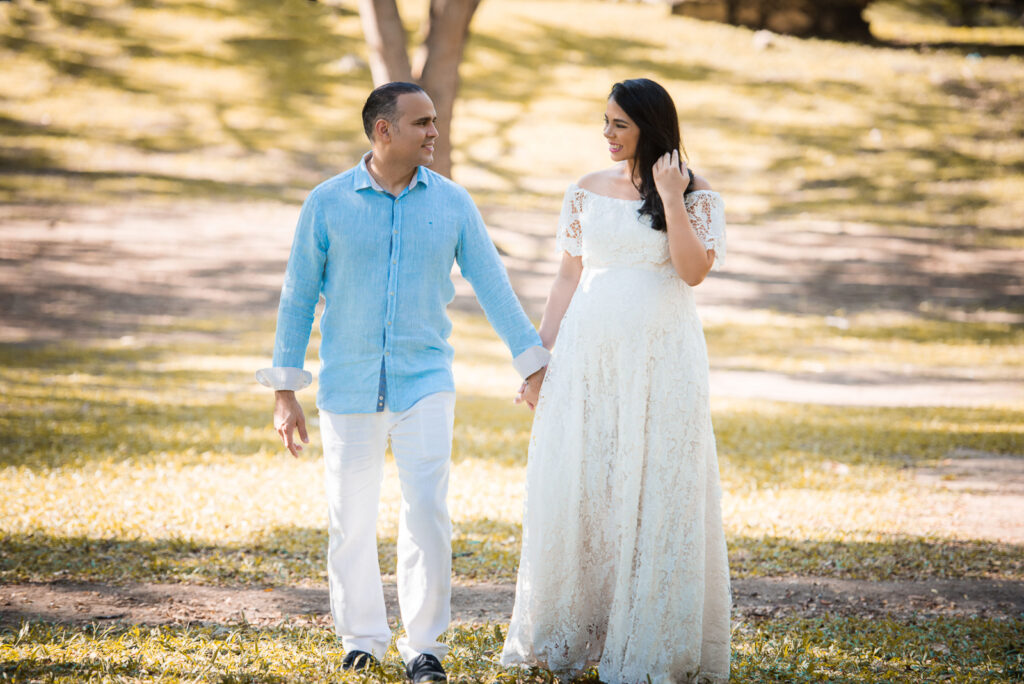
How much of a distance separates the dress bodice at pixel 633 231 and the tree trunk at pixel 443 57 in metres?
7.56

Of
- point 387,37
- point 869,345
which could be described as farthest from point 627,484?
point 869,345

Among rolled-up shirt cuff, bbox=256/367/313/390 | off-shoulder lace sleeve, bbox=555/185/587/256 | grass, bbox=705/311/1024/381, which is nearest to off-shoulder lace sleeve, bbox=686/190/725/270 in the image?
off-shoulder lace sleeve, bbox=555/185/587/256

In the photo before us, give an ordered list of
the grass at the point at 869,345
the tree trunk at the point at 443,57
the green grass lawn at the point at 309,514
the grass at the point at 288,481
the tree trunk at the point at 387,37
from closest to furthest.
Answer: the green grass lawn at the point at 309,514 → the grass at the point at 288,481 → the tree trunk at the point at 387,37 → the tree trunk at the point at 443,57 → the grass at the point at 869,345

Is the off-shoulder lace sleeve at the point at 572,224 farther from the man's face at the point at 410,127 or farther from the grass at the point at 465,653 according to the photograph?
the grass at the point at 465,653

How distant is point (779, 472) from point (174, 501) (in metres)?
4.45

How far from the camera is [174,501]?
258 inches

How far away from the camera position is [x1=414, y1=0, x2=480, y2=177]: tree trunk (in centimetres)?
1112

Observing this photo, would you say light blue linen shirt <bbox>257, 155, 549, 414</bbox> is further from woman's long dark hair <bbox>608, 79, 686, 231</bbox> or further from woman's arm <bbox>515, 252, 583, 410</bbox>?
woman's long dark hair <bbox>608, 79, 686, 231</bbox>

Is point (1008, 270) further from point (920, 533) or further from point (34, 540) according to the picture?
point (34, 540)

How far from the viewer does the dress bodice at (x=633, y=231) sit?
3.67 metres

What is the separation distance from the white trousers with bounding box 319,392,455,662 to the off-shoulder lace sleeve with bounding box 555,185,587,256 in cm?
81

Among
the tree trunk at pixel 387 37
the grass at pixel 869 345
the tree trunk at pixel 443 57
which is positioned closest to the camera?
the tree trunk at pixel 387 37

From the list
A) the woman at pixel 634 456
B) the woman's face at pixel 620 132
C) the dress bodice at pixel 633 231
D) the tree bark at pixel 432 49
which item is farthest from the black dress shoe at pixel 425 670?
the tree bark at pixel 432 49

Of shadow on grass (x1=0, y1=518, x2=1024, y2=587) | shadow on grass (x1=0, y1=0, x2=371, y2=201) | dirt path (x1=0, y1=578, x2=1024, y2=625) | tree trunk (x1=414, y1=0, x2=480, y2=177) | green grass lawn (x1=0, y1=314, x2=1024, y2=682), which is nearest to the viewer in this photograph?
green grass lawn (x1=0, y1=314, x2=1024, y2=682)
